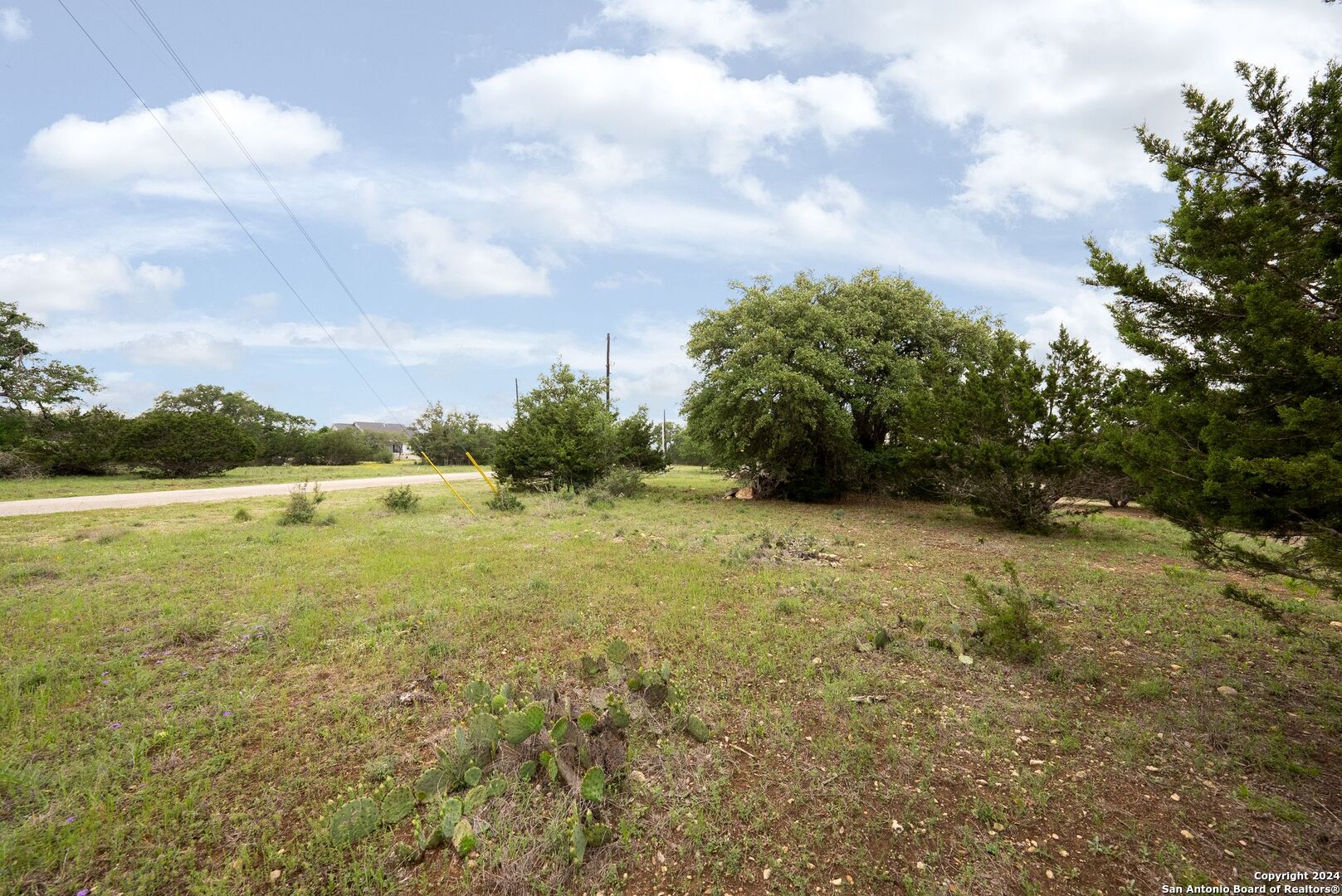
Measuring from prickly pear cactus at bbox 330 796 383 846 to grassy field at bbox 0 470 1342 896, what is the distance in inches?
2.0

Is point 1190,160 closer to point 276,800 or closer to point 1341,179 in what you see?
point 1341,179

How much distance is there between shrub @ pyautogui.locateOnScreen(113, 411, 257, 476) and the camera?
78.0ft

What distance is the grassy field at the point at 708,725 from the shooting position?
2.59 m

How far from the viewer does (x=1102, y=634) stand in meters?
5.53

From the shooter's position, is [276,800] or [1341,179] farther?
[1341,179]

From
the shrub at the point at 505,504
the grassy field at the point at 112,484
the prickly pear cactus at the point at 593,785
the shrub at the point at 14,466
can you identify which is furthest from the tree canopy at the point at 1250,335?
the shrub at the point at 14,466

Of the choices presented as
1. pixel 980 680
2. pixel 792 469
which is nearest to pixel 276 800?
pixel 980 680

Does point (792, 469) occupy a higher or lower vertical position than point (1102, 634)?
higher

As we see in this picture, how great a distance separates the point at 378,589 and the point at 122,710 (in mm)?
2919

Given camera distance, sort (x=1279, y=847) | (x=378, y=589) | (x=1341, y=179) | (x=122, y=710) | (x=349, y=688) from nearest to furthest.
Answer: (x=1279, y=847), (x=1341, y=179), (x=122, y=710), (x=349, y=688), (x=378, y=589)

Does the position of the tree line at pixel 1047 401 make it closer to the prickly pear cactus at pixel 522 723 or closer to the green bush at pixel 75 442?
the green bush at pixel 75 442

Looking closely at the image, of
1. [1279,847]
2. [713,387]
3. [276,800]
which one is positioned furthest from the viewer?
[713,387]

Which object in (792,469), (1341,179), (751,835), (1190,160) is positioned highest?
(1190,160)

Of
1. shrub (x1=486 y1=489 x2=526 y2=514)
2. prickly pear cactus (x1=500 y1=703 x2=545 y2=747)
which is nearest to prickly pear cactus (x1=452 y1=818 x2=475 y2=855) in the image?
prickly pear cactus (x1=500 y1=703 x2=545 y2=747)
